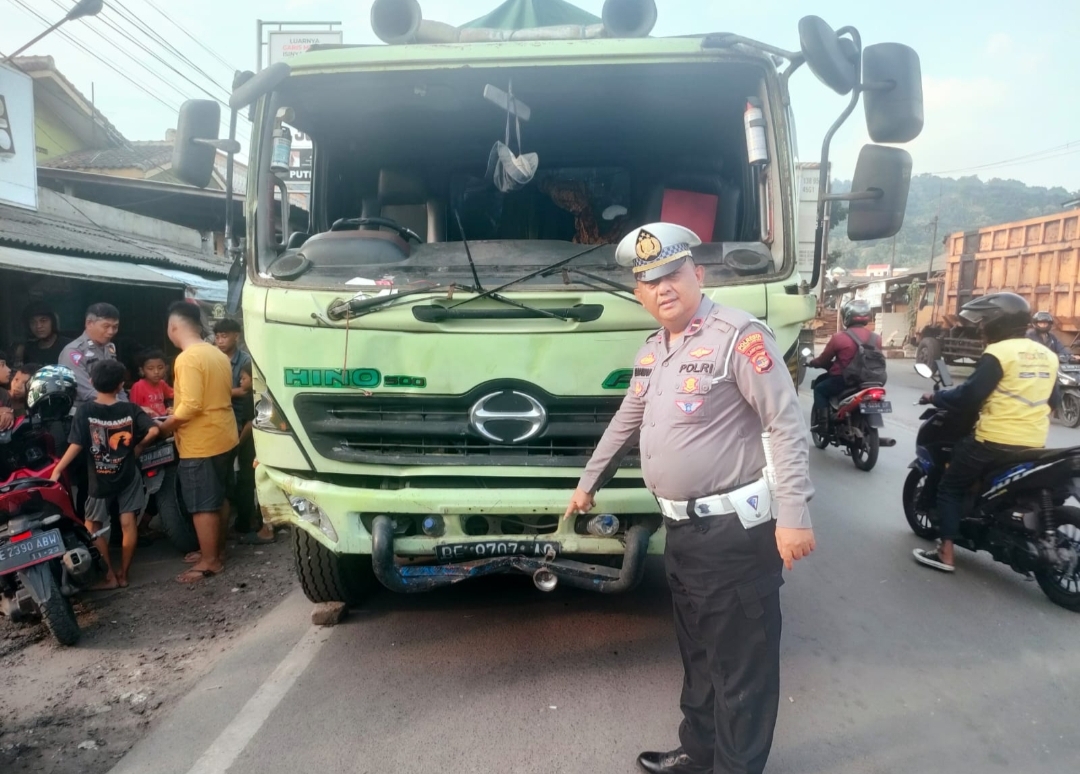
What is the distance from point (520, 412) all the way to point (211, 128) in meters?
2.15

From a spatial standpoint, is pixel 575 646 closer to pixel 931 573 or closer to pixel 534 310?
pixel 534 310

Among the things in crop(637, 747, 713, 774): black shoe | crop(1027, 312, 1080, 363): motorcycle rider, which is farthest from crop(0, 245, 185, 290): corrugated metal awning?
crop(1027, 312, 1080, 363): motorcycle rider

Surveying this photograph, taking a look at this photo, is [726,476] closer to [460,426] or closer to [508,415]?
[508,415]

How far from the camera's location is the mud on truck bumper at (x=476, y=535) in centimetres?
307

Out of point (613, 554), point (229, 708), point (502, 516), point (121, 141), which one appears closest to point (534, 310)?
point (502, 516)

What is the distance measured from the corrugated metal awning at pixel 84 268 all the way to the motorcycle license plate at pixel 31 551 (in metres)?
3.68

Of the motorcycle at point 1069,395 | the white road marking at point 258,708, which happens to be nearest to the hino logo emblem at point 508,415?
the white road marking at point 258,708

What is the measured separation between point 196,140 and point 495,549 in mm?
2427

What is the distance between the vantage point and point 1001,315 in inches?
163

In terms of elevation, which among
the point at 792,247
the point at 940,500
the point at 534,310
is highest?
the point at 792,247

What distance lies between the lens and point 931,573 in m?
4.62

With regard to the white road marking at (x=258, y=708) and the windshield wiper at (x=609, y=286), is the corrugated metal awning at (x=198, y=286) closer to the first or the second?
the white road marking at (x=258, y=708)

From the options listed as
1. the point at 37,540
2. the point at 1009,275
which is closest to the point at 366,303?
the point at 37,540

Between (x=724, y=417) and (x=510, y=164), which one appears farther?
(x=510, y=164)
